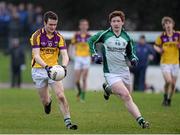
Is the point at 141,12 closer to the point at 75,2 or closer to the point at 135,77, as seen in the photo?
the point at 75,2

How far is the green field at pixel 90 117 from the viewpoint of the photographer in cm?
1582

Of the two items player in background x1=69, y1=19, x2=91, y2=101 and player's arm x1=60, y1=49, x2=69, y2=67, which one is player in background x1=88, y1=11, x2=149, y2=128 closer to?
player's arm x1=60, y1=49, x2=69, y2=67

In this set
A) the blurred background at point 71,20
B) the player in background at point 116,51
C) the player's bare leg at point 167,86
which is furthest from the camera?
the blurred background at point 71,20

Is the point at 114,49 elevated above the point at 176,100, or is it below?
above

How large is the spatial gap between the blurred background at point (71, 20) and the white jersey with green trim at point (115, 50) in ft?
60.3

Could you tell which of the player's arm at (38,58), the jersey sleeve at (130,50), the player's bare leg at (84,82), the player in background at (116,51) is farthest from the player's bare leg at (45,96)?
the player's bare leg at (84,82)

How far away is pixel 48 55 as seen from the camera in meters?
16.4

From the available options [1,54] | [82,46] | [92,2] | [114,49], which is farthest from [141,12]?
[114,49]

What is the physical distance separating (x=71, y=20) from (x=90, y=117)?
27.8 meters

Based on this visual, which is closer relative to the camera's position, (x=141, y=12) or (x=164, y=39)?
(x=164, y=39)

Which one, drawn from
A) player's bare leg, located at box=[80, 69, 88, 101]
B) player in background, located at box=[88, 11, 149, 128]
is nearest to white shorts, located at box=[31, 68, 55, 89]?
player in background, located at box=[88, 11, 149, 128]

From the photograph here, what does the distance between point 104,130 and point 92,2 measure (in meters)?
30.1

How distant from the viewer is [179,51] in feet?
76.0

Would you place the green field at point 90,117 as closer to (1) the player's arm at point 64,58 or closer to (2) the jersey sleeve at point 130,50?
(1) the player's arm at point 64,58
